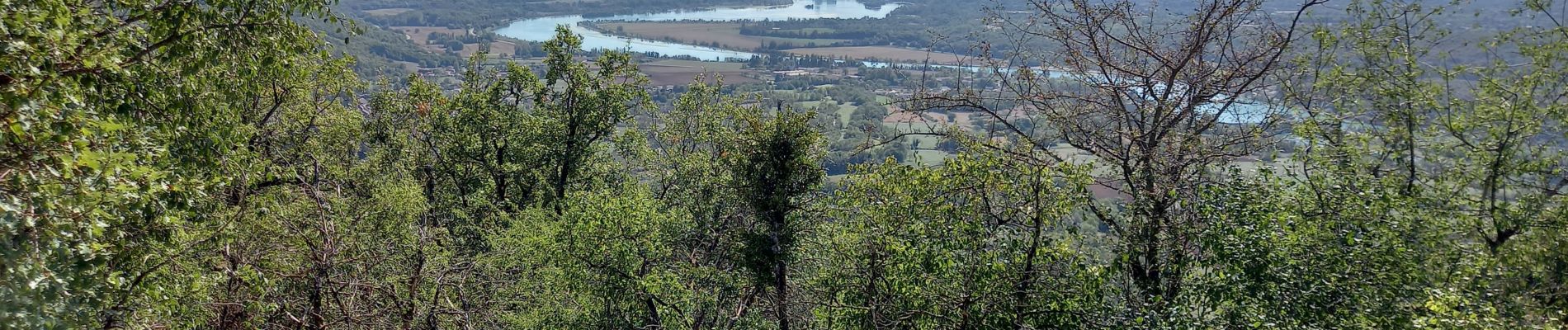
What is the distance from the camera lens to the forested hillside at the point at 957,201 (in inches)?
219

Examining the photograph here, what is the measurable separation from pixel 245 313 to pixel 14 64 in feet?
12.6

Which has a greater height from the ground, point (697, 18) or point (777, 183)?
point (777, 183)

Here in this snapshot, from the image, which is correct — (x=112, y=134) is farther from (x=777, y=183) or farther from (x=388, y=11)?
(x=388, y=11)

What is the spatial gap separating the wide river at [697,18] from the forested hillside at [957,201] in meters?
74.0

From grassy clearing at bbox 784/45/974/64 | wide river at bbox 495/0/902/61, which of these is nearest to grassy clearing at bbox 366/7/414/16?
wide river at bbox 495/0/902/61

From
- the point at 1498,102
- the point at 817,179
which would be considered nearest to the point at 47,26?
the point at 817,179

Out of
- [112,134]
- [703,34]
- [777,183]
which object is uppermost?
[112,134]

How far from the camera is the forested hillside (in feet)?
18.2

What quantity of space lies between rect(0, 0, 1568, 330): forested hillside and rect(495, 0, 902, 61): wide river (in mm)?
73991

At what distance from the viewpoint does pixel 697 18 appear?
439 ft

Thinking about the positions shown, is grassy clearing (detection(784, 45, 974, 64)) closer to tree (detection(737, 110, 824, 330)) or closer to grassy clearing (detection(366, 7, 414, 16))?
tree (detection(737, 110, 824, 330))

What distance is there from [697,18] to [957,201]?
A: 127 m

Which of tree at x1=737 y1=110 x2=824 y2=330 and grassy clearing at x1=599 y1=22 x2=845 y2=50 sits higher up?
tree at x1=737 y1=110 x2=824 y2=330

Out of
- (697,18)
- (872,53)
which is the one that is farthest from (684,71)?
(697,18)
